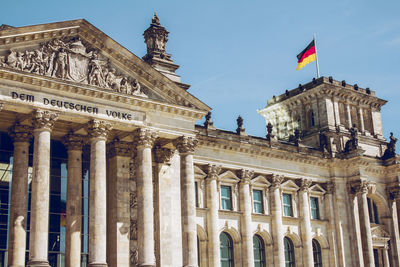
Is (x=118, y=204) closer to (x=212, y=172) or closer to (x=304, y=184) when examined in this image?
(x=212, y=172)

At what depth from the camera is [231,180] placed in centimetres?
4375

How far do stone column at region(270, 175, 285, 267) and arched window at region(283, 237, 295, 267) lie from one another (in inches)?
73.8

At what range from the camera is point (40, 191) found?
97.0ft

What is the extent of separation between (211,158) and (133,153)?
8.10 metres

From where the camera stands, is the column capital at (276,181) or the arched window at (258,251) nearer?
the arched window at (258,251)

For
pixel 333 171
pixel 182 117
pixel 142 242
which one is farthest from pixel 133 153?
pixel 333 171

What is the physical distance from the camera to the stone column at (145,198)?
1280 inches

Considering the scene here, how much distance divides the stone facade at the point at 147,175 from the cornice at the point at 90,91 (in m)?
0.06

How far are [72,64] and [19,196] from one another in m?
7.20

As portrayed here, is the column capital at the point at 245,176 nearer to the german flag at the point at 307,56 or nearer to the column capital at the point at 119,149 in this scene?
the column capital at the point at 119,149

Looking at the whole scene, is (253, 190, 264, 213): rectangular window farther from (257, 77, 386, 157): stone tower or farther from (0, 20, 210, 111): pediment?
(0, 20, 210, 111): pediment

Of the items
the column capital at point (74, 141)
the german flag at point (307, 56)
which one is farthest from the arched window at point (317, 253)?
the column capital at point (74, 141)

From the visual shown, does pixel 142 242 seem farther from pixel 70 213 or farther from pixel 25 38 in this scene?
pixel 25 38

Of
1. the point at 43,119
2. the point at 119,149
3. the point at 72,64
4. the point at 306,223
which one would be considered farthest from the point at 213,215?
the point at 43,119
